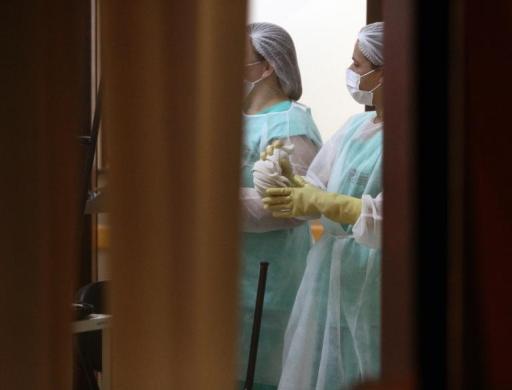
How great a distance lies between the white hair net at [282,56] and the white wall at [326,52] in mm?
20

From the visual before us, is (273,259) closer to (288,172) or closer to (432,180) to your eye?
(288,172)

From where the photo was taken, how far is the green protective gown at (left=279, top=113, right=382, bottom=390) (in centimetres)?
202

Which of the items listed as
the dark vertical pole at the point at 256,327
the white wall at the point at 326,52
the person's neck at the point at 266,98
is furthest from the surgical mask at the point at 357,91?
the dark vertical pole at the point at 256,327

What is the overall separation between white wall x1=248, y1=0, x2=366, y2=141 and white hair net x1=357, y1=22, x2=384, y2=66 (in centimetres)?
4

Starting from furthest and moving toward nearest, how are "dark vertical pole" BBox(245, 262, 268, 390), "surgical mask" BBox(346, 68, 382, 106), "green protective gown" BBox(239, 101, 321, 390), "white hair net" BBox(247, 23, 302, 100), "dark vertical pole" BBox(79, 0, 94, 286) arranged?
"surgical mask" BBox(346, 68, 382, 106) → "white hair net" BBox(247, 23, 302, 100) → "green protective gown" BBox(239, 101, 321, 390) → "dark vertical pole" BBox(245, 262, 268, 390) → "dark vertical pole" BBox(79, 0, 94, 286)

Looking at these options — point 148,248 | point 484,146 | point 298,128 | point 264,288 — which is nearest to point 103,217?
point 148,248

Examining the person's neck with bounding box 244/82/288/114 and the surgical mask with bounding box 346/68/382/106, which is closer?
the person's neck with bounding box 244/82/288/114

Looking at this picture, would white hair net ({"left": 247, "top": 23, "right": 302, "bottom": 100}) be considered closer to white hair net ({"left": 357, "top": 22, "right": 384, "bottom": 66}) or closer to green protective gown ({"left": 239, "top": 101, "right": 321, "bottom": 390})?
green protective gown ({"left": 239, "top": 101, "right": 321, "bottom": 390})

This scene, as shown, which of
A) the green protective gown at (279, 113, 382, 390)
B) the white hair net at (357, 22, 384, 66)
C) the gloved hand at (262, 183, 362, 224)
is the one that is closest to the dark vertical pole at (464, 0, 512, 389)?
the white hair net at (357, 22, 384, 66)

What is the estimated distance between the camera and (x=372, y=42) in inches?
76.9

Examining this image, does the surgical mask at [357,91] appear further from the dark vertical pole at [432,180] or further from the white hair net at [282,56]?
the dark vertical pole at [432,180]

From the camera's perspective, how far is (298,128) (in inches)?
88.3

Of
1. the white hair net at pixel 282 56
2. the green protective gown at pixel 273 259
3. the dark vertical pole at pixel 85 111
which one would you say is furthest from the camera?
the white hair net at pixel 282 56

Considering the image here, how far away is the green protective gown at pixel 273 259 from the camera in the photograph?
5.88 ft
